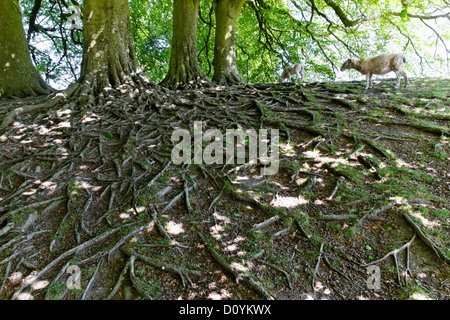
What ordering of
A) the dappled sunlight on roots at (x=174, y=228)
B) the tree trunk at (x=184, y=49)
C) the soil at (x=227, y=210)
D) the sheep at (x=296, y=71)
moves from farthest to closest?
the sheep at (x=296, y=71) → the tree trunk at (x=184, y=49) → the dappled sunlight on roots at (x=174, y=228) → the soil at (x=227, y=210)

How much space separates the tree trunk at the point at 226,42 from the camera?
1009 cm

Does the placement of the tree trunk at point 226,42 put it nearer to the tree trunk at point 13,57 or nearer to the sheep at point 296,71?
the sheep at point 296,71

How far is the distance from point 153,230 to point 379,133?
461 centimetres

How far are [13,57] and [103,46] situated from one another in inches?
109

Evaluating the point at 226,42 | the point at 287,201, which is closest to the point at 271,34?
the point at 226,42

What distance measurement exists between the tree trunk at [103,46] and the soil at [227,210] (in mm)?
1590

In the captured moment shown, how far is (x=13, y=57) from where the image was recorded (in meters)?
7.36

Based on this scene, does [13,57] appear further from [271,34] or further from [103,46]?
[271,34]

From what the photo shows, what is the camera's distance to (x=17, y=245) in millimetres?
2969

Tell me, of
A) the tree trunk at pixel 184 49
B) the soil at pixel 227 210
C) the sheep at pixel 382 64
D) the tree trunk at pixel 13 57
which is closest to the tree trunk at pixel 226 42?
the tree trunk at pixel 184 49

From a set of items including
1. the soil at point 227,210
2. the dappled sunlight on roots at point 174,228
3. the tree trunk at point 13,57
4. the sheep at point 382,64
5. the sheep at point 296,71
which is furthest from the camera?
the sheep at point 296,71

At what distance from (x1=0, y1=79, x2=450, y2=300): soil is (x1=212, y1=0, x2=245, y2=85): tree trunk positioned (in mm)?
4925

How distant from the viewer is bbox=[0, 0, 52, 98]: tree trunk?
7.26 metres
